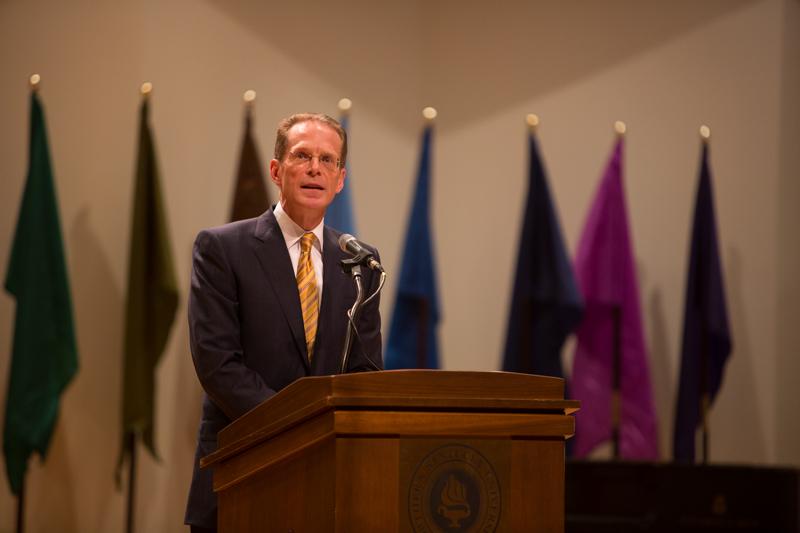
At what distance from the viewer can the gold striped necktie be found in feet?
8.57

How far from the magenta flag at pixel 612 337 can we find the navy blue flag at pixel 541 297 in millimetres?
211

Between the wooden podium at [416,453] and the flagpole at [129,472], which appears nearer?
the wooden podium at [416,453]

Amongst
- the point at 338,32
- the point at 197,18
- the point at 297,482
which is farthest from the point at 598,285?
the point at 297,482

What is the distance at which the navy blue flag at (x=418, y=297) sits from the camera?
19.2 ft

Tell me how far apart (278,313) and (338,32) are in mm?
4392

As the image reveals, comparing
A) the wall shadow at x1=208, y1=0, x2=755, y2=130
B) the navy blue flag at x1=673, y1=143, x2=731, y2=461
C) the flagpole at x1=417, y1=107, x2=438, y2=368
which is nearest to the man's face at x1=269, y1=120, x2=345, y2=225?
the flagpole at x1=417, y1=107, x2=438, y2=368

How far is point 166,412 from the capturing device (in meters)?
5.79

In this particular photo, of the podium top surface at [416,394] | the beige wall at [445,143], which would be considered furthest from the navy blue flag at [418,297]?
the podium top surface at [416,394]

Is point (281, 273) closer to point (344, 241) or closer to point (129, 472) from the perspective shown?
point (344, 241)

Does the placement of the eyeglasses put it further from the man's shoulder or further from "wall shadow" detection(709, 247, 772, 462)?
"wall shadow" detection(709, 247, 772, 462)

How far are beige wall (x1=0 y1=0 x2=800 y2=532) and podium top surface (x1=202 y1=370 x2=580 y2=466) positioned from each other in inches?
148

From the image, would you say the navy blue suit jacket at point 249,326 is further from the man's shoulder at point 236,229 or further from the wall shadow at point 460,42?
the wall shadow at point 460,42

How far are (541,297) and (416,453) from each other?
3820mm

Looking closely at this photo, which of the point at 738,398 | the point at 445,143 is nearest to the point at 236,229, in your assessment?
the point at 738,398
